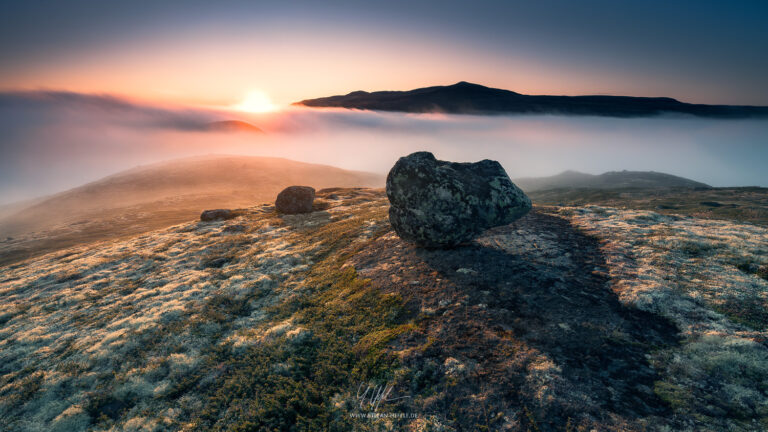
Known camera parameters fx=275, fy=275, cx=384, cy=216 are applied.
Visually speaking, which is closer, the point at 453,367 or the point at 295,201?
the point at 453,367

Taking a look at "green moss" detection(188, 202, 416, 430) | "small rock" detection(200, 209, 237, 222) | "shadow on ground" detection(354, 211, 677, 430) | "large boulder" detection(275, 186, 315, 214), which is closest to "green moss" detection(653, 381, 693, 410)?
"shadow on ground" detection(354, 211, 677, 430)

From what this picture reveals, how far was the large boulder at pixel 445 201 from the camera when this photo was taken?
18.6 metres

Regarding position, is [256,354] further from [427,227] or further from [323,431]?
[427,227]

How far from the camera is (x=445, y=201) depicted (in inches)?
730

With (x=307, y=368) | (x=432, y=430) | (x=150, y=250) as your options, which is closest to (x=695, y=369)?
(x=432, y=430)

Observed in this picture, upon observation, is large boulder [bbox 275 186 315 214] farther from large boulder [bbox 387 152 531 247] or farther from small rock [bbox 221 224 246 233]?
large boulder [bbox 387 152 531 247]

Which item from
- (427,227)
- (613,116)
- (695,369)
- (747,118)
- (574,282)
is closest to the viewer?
(695,369)

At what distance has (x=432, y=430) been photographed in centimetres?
857

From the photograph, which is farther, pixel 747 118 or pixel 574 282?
pixel 747 118

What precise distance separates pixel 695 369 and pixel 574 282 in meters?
5.76

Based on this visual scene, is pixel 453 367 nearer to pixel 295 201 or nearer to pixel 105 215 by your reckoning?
pixel 295 201
